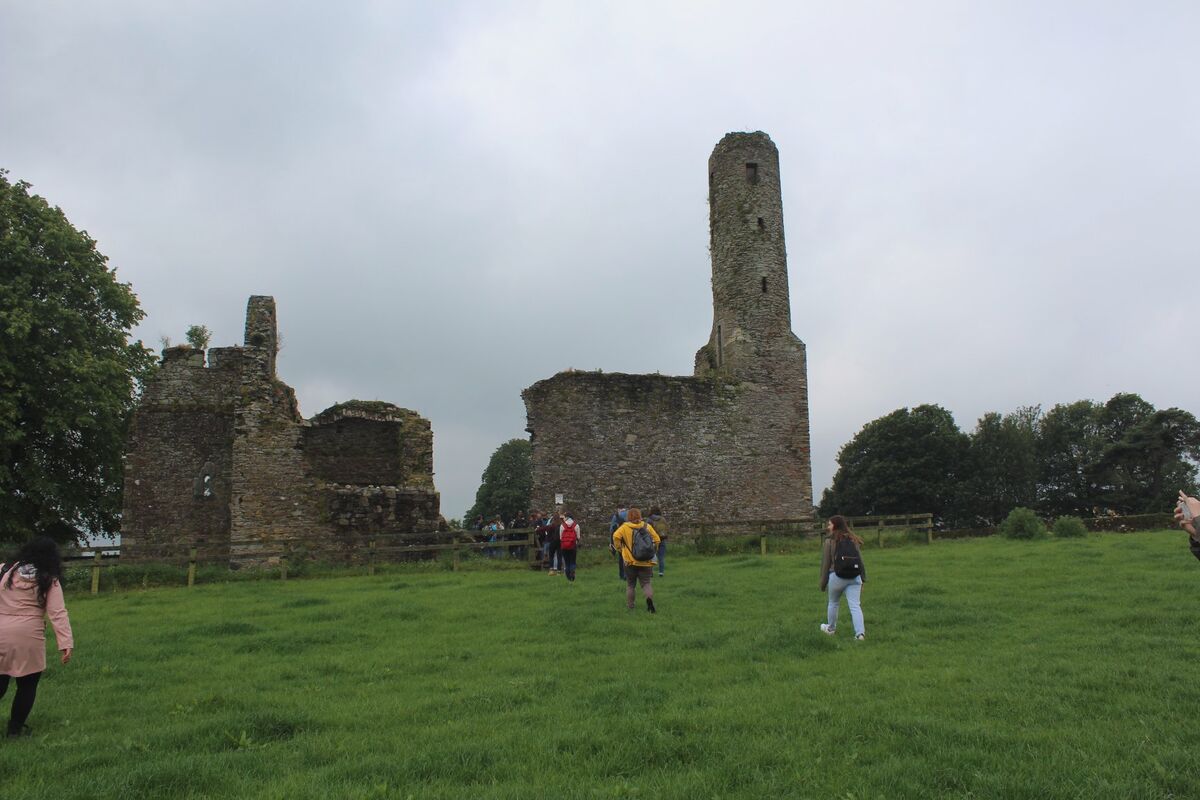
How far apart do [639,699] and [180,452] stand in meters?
22.9

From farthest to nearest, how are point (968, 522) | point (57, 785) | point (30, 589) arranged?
point (968, 522), point (30, 589), point (57, 785)

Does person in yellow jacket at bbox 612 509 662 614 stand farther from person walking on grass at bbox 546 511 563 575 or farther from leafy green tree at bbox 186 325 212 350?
leafy green tree at bbox 186 325 212 350

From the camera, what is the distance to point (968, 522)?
53.3 m

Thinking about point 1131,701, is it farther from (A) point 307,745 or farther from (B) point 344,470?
(B) point 344,470

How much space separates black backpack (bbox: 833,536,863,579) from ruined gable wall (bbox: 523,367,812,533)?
569 inches

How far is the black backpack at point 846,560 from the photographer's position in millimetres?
9594

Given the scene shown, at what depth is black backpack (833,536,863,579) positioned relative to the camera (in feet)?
31.5

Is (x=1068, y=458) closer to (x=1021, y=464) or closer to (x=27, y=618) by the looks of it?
(x=1021, y=464)

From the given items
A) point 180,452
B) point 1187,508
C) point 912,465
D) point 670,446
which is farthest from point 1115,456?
point 1187,508

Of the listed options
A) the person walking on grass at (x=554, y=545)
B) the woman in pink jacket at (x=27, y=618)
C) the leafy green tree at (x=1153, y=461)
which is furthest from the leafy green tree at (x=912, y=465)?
the woman in pink jacket at (x=27, y=618)

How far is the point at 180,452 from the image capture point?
25.3 m

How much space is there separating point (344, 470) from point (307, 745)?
19463 millimetres

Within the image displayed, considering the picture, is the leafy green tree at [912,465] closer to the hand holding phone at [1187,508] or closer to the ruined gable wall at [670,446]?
the ruined gable wall at [670,446]

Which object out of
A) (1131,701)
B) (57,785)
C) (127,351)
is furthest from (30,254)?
(1131,701)
